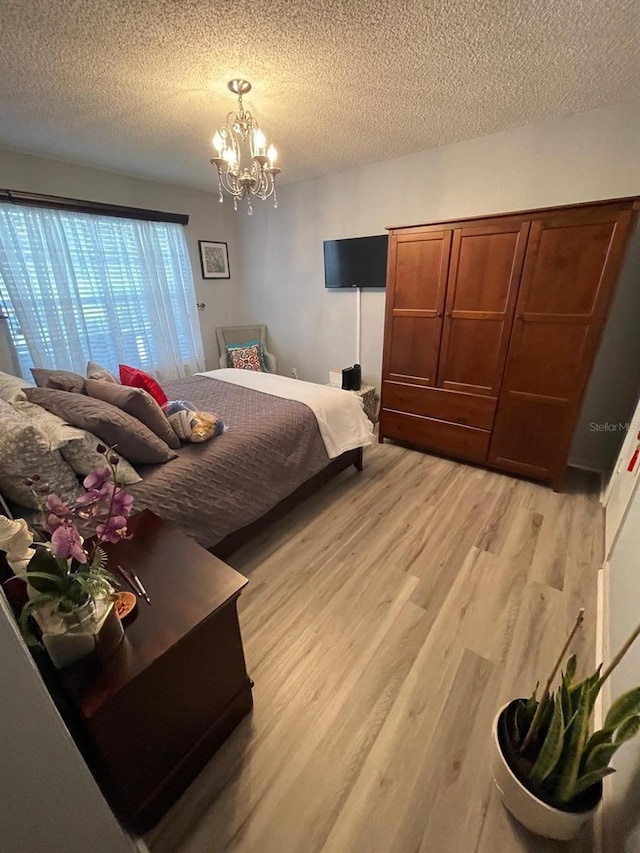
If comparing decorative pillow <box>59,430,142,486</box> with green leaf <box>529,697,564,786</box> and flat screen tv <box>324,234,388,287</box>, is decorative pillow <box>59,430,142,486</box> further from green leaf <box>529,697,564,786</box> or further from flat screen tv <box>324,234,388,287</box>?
flat screen tv <box>324,234,388,287</box>

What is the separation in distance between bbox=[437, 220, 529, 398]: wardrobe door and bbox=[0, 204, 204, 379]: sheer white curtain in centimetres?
284

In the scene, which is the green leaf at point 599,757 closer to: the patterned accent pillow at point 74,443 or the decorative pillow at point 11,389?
the patterned accent pillow at point 74,443

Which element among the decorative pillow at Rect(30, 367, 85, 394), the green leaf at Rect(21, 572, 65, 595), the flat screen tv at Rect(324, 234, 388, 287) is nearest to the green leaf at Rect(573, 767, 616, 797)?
the green leaf at Rect(21, 572, 65, 595)

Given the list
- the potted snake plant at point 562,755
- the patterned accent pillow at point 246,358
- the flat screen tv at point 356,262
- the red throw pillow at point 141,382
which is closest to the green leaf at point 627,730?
the potted snake plant at point 562,755

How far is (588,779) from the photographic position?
33.4 inches

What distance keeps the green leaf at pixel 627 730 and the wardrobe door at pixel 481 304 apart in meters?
2.11

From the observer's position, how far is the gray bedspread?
1592 millimetres

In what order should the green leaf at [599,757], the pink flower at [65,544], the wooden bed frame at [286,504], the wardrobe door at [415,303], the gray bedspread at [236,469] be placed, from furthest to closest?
1. the wardrobe door at [415,303]
2. the wooden bed frame at [286,504]
3. the gray bedspread at [236,469]
4. the green leaf at [599,757]
5. the pink flower at [65,544]

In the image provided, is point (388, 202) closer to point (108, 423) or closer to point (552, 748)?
point (108, 423)

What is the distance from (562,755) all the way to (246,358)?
13.1 ft

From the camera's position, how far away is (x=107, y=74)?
178cm

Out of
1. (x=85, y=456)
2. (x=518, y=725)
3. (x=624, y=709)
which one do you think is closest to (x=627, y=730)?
(x=624, y=709)

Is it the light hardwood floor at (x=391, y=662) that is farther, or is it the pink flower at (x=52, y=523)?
the light hardwood floor at (x=391, y=662)

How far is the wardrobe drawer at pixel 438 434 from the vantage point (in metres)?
2.77
